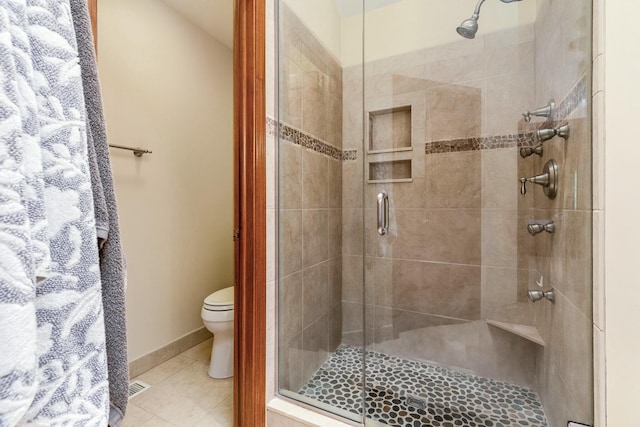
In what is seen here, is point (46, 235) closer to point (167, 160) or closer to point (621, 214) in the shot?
point (621, 214)

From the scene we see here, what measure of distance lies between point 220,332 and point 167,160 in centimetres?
120

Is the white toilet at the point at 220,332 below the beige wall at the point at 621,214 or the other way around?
below

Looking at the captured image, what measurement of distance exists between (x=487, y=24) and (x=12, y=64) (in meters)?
1.98

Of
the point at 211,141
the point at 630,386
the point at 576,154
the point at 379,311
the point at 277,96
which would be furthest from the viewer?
the point at 211,141

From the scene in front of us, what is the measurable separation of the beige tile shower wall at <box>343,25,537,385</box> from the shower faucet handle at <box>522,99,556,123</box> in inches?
1.5

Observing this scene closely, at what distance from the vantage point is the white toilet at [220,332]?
165 cm

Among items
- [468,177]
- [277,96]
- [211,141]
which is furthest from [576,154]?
[211,141]

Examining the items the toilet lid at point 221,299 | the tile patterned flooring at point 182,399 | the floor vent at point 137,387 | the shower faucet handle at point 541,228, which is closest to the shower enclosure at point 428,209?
the shower faucet handle at point 541,228

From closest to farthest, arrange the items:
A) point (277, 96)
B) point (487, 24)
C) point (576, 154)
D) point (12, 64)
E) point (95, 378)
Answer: point (12, 64) < point (95, 378) < point (576, 154) < point (277, 96) < point (487, 24)

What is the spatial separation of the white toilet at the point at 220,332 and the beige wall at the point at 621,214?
1.62 metres

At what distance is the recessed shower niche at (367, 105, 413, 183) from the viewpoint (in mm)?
1774

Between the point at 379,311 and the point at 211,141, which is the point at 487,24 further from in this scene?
the point at 211,141

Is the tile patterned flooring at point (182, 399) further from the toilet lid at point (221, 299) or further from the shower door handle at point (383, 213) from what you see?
the shower door handle at point (383, 213)

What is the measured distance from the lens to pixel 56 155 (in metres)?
0.45
